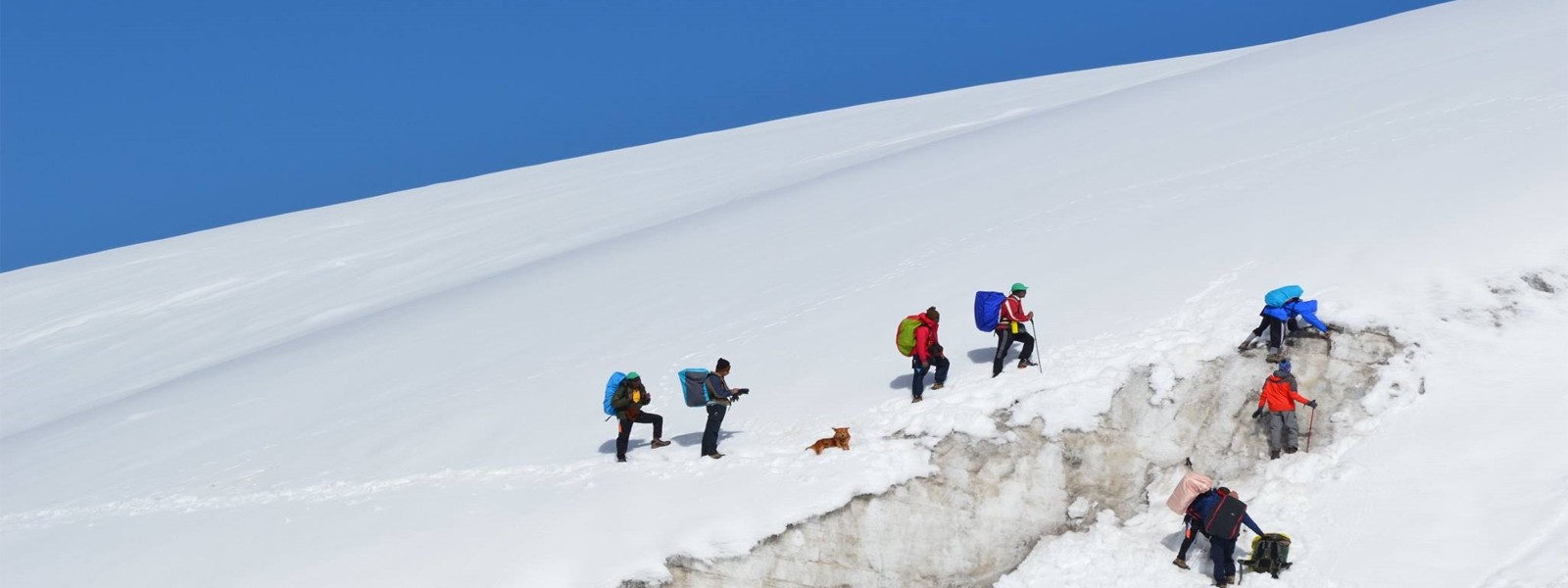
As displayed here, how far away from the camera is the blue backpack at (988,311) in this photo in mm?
14234

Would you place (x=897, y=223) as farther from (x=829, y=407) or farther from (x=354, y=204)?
(x=354, y=204)

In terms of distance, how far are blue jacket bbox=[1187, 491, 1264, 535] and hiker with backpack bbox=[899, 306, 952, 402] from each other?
3.36 meters

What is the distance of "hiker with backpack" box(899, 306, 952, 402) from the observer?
13875mm

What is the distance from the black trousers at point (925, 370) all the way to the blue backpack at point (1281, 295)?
3.40m

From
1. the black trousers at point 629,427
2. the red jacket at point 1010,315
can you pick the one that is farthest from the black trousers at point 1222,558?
the black trousers at point 629,427

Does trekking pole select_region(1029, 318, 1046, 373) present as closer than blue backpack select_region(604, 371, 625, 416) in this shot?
No

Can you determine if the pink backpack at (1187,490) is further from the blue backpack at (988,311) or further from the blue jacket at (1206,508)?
the blue backpack at (988,311)

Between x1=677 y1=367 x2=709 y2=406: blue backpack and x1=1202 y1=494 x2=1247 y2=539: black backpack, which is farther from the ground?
x1=677 y1=367 x2=709 y2=406: blue backpack

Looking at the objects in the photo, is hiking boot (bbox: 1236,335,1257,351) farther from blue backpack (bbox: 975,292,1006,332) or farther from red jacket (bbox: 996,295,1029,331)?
blue backpack (bbox: 975,292,1006,332)

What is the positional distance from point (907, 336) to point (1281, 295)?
3861 millimetres

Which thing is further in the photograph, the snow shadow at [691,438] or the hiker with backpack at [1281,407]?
the snow shadow at [691,438]

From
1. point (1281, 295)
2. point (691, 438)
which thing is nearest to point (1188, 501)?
point (1281, 295)

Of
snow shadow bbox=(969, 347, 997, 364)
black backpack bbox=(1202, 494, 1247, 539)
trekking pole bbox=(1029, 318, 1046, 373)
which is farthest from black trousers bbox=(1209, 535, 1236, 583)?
snow shadow bbox=(969, 347, 997, 364)

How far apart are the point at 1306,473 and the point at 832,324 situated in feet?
22.7
